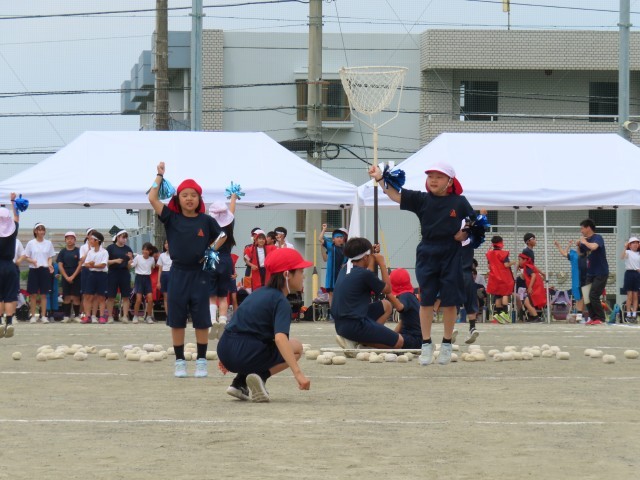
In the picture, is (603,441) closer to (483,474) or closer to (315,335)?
(483,474)

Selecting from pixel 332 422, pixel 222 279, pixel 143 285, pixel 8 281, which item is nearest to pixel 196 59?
pixel 143 285

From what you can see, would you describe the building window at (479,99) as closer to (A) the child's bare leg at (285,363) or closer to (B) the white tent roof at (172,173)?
(B) the white tent roof at (172,173)

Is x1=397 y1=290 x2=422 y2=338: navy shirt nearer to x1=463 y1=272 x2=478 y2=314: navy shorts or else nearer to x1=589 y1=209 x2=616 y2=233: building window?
x1=463 y1=272 x2=478 y2=314: navy shorts

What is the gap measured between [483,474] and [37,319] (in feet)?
70.8

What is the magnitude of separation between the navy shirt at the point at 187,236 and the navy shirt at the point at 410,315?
3.75 m

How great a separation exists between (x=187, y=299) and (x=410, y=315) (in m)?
3.94

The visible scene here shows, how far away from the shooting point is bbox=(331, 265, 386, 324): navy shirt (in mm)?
14711

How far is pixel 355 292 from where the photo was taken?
14891mm

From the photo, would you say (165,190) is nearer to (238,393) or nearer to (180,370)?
(180,370)

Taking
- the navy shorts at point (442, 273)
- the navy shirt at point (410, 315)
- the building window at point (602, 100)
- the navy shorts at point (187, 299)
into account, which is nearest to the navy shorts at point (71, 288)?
the navy shirt at point (410, 315)

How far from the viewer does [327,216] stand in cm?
4397

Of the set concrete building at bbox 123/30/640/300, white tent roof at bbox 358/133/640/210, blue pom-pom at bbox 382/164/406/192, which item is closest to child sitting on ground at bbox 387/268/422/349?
blue pom-pom at bbox 382/164/406/192

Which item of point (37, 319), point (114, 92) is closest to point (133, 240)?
point (114, 92)

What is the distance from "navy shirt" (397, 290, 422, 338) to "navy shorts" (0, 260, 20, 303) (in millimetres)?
6286
